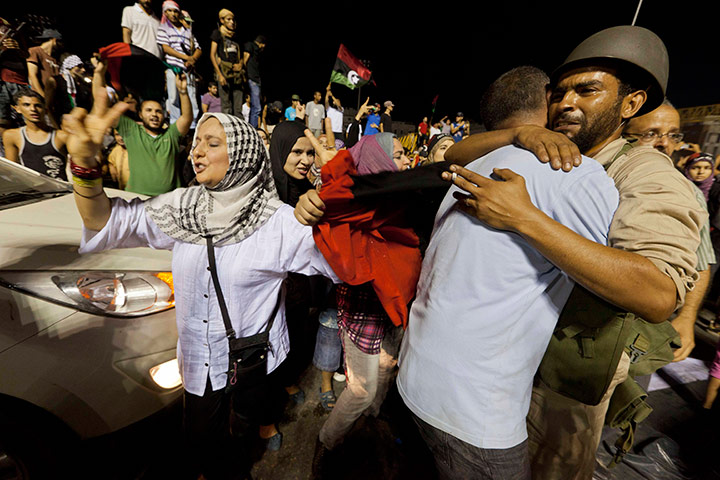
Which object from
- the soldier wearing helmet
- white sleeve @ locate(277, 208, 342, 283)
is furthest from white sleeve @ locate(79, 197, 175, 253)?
the soldier wearing helmet

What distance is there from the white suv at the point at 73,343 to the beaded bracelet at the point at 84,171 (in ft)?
2.15

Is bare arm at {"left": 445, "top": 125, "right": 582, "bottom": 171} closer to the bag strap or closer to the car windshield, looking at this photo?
the bag strap

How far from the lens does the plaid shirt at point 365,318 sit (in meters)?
1.89

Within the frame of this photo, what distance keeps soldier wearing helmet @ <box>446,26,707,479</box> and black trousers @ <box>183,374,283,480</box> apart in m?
1.75

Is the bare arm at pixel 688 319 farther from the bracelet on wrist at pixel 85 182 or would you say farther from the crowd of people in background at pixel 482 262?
the bracelet on wrist at pixel 85 182

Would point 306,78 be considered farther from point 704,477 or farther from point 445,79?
point 704,477

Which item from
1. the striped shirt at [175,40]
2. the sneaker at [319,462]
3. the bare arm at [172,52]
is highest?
the striped shirt at [175,40]

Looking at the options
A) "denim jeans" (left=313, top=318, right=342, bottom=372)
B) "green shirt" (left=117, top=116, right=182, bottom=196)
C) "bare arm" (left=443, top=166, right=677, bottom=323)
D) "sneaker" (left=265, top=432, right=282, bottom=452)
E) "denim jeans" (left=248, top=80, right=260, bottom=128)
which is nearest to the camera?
"bare arm" (left=443, top=166, right=677, bottom=323)

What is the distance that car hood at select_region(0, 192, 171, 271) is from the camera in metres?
1.64

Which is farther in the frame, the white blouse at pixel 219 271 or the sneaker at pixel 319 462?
the sneaker at pixel 319 462

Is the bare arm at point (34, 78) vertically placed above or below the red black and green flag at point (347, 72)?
below

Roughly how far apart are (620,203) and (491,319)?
590mm

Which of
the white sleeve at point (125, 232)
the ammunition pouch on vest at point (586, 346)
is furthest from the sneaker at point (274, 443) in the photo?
the ammunition pouch on vest at point (586, 346)

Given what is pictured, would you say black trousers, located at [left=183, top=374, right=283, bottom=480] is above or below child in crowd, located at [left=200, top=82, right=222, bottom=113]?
below
